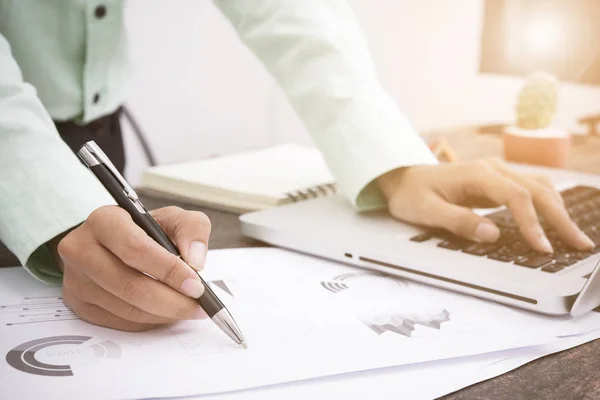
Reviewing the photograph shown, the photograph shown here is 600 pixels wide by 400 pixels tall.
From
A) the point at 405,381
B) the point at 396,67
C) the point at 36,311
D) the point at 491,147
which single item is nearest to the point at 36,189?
the point at 36,311

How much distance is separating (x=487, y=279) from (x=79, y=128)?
66 centimetres

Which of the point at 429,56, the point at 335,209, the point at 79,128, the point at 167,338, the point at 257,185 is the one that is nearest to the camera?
the point at 167,338

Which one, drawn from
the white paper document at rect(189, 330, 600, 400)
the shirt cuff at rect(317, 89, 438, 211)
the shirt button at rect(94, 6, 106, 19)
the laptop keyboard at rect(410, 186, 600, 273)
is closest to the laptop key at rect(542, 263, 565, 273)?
the laptop keyboard at rect(410, 186, 600, 273)

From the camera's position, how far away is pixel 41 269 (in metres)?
0.59

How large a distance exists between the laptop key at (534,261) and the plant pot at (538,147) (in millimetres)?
499

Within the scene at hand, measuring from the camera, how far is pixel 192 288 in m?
0.46

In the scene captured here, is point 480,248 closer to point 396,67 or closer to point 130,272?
point 130,272

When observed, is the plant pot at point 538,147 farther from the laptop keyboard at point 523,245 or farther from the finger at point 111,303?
the finger at point 111,303

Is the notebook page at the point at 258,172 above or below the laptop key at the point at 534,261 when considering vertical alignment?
above

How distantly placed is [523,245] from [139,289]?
0.36 meters

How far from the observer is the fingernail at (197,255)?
486 millimetres

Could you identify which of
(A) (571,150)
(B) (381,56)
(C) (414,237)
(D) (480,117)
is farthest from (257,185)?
(B) (381,56)

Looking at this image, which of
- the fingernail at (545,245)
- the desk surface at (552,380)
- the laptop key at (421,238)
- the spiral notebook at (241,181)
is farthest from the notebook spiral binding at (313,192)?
the desk surface at (552,380)

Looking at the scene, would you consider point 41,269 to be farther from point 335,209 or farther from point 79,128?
point 79,128
